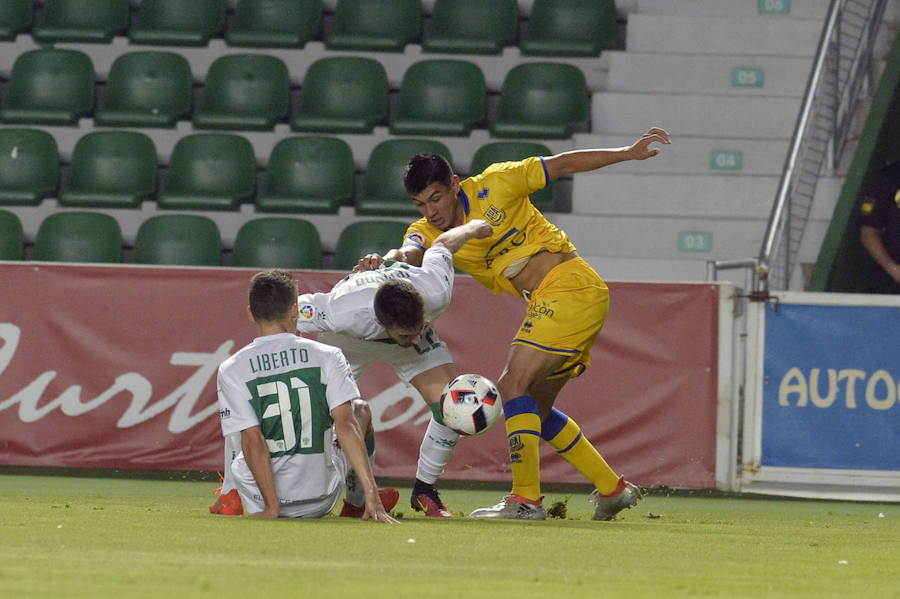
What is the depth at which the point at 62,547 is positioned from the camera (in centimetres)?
461

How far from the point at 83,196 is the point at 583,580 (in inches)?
343

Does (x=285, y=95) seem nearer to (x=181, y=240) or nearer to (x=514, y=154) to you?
(x=181, y=240)

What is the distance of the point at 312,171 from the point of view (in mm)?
11922

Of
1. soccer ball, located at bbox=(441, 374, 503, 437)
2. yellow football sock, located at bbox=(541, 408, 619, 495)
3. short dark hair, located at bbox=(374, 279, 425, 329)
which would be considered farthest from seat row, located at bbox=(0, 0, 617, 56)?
short dark hair, located at bbox=(374, 279, 425, 329)

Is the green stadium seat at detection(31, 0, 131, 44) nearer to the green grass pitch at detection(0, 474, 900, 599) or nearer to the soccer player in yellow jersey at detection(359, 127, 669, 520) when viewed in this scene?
the green grass pitch at detection(0, 474, 900, 599)

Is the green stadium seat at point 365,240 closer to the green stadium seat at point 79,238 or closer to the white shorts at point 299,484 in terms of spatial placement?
the green stadium seat at point 79,238

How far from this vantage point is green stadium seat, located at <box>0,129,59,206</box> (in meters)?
12.1

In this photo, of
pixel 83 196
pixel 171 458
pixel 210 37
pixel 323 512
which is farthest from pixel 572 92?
pixel 323 512

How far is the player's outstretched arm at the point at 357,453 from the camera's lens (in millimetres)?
5629

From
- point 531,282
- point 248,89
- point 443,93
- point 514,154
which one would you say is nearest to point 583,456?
point 531,282

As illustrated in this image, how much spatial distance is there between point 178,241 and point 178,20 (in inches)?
116

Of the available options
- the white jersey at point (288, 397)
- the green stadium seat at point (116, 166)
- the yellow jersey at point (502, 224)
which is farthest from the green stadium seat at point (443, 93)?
the white jersey at point (288, 397)

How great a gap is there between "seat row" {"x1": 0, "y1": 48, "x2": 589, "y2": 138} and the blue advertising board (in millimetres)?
3768

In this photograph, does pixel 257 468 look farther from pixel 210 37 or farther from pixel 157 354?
pixel 210 37
